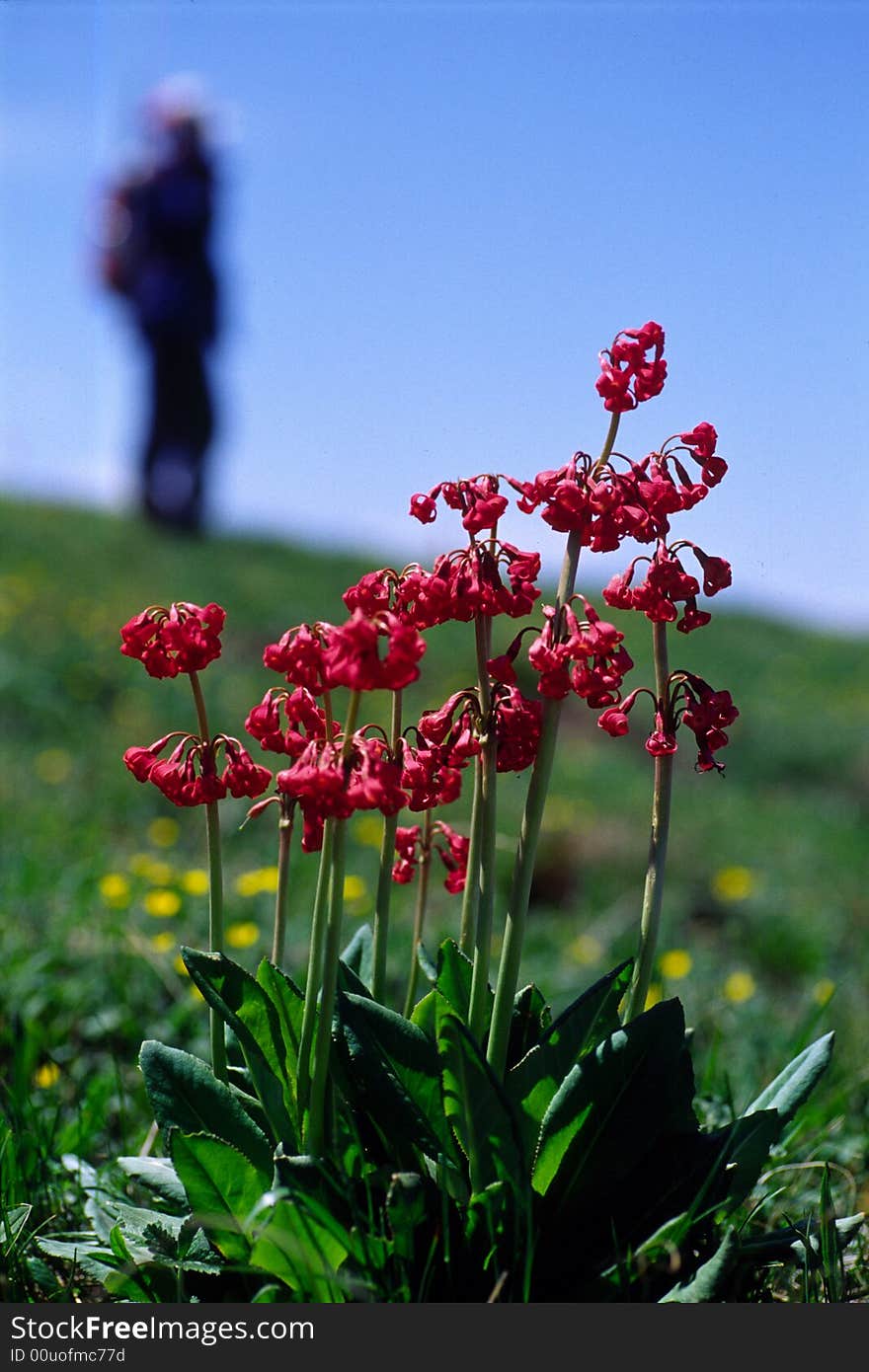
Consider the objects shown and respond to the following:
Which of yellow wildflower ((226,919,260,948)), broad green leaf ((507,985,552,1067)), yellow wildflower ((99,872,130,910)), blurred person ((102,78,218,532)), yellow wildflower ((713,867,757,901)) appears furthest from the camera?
blurred person ((102,78,218,532))

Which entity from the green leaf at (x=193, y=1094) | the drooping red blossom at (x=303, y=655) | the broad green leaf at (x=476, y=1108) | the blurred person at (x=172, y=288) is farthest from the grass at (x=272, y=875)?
the blurred person at (x=172, y=288)

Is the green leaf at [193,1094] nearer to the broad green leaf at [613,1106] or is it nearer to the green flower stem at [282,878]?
the green flower stem at [282,878]

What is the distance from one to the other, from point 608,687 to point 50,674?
535cm

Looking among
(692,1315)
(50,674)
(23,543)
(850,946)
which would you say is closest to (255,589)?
(23,543)

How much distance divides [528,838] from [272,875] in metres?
2.08

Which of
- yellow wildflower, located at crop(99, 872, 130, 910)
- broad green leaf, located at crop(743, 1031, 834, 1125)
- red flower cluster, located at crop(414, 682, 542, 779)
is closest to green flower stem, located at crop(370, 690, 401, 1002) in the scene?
red flower cluster, located at crop(414, 682, 542, 779)

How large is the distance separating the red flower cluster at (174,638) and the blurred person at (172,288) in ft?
37.2

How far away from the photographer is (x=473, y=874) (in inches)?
68.3

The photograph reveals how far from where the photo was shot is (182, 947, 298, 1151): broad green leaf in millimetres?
1690

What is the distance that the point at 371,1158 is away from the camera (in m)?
1.74

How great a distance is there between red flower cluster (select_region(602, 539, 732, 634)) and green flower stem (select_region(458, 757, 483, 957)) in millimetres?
278

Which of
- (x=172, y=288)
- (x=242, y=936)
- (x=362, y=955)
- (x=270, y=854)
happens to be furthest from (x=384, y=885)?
(x=172, y=288)

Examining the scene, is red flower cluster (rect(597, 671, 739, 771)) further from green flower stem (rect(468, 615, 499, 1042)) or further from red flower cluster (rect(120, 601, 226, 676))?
red flower cluster (rect(120, 601, 226, 676))

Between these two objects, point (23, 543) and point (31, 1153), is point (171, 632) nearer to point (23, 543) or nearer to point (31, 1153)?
point (31, 1153)
